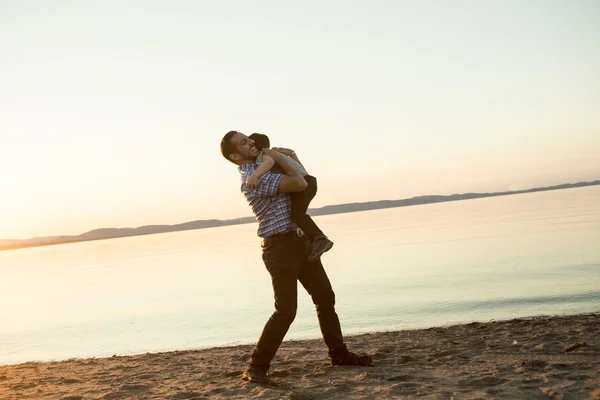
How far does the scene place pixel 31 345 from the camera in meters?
11.6

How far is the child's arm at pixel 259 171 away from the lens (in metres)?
5.12

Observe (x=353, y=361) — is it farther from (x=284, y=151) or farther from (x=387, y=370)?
(x=284, y=151)

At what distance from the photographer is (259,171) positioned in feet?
16.9

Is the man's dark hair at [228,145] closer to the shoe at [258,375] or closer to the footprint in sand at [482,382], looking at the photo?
the shoe at [258,375]

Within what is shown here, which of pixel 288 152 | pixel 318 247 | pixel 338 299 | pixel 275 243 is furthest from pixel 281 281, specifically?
pixel 338 299

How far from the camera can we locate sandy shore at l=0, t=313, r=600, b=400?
16.1 feet

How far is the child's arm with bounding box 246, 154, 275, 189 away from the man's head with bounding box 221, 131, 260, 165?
21cm

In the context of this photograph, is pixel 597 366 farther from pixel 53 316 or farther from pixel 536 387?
pixel 53 316

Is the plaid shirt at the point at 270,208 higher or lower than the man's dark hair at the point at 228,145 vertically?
lower

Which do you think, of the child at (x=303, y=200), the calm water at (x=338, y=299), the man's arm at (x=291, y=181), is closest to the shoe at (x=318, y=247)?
the child at (x=303, y=200)

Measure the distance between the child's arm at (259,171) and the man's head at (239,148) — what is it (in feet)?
0.69

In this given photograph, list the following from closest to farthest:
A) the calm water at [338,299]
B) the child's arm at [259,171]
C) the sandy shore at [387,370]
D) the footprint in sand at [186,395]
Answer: the sandy shore at [387,370]
the child's arm at [259,171]
the footprint in sand at [186,395]
the calm water at [338,299]

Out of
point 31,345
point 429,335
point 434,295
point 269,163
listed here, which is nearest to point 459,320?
point 429,335

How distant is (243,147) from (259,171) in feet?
1.09
